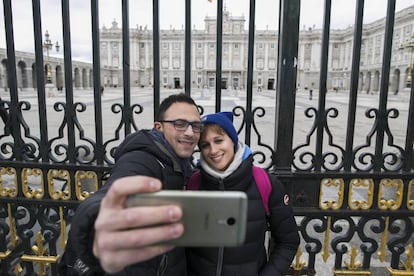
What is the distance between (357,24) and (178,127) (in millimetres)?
1674

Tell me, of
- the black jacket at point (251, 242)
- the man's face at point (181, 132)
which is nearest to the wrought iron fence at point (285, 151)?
the black jacket at point (251, 242)

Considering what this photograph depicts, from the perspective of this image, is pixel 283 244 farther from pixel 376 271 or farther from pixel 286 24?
pixel 376 271

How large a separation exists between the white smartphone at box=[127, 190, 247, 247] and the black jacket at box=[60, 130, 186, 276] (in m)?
0.47

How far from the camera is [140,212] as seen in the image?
87 centimetres

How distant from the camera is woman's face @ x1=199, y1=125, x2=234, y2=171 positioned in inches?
71.6

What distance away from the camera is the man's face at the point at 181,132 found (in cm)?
178

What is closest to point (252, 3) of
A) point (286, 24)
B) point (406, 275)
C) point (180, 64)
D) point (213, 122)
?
point (286, 24)

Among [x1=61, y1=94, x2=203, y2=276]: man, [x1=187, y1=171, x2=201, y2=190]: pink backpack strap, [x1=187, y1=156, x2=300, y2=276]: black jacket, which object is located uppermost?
[x1=61, y1=94, x2=203, y2=276]: man

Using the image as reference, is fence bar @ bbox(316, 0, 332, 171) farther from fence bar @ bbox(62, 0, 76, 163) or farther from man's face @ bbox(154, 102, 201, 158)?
fence bar @ bbox(62, 0, 76, 163)

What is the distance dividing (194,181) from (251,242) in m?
0.47

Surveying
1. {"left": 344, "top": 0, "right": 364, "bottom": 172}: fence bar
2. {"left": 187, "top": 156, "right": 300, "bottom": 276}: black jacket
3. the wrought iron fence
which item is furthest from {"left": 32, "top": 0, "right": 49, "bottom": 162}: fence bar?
{"left": 344, "top": 0, "right": 364, "bottom": 172}: fence bar

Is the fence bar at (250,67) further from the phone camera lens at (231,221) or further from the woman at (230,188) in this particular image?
the phone camera lens at (231,221)

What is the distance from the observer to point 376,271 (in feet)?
10.8

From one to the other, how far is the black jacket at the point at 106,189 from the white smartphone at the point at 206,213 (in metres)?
0.47
